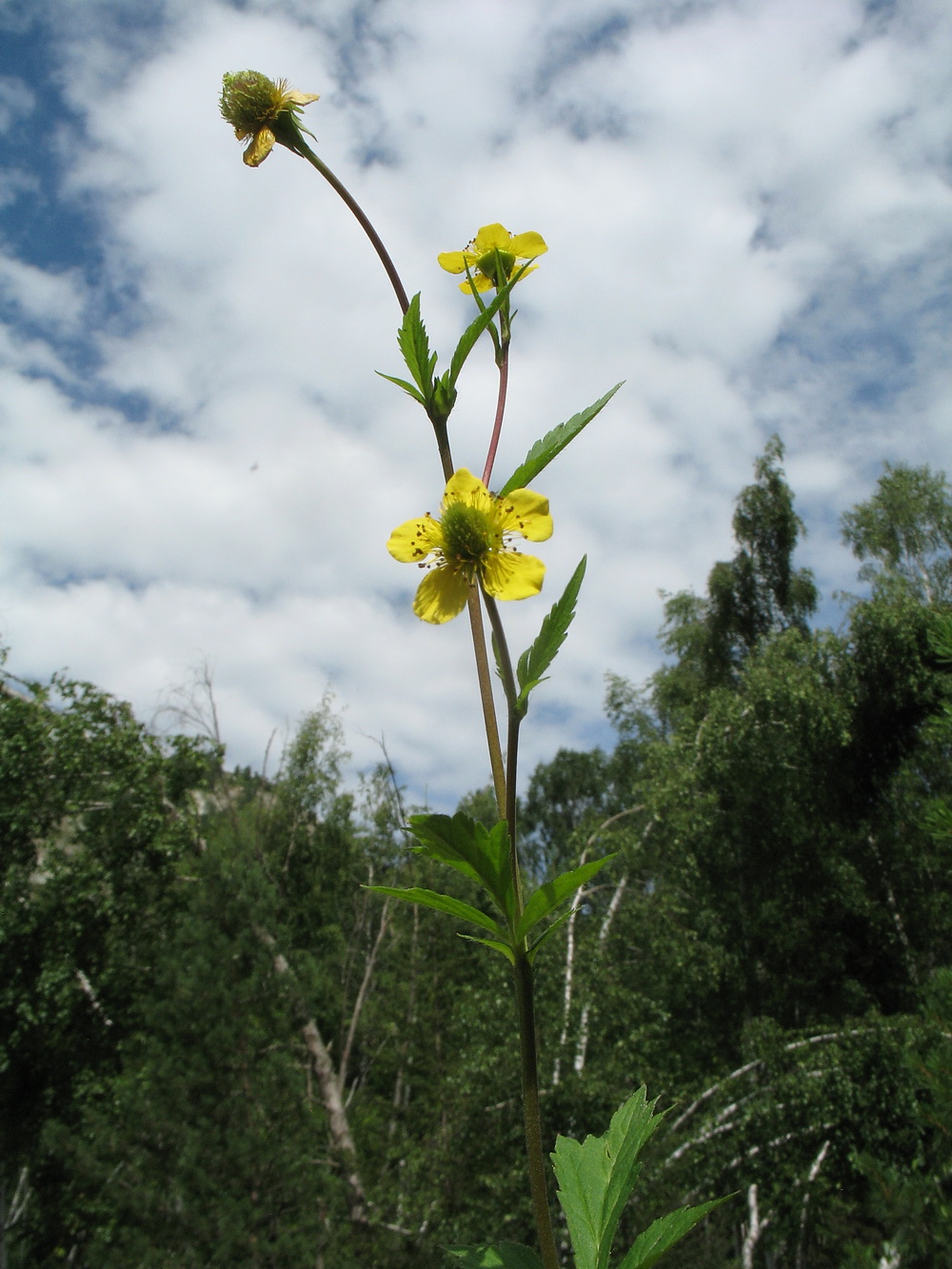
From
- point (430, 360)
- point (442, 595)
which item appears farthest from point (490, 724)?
point (430, 360)

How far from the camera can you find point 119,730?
37.2 feet

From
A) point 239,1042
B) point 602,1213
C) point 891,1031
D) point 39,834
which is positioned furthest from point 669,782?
point 602,1213

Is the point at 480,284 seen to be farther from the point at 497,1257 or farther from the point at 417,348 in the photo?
the point at 497,1257

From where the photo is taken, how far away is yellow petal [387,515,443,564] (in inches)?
30.1

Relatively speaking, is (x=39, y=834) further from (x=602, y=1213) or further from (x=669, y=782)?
(x=602, y=1213)

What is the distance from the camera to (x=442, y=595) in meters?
0.78

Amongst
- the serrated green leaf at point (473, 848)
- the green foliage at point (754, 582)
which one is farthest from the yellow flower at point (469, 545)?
the green foliage at point (754, 582)

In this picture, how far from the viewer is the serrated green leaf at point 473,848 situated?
0.59 meters

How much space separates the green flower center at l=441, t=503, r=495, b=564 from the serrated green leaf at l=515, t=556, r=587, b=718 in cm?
11

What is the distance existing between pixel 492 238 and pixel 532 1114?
90 cm

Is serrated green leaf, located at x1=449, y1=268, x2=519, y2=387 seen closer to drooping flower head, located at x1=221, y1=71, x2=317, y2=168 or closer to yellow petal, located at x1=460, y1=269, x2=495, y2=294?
yellow petal, located at x1=460, y1=269, x2=495, y2=294

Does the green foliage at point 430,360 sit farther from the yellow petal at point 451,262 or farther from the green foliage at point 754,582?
the green foliage at point 754,582

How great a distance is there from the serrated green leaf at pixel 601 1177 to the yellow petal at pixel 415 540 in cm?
Answer: 53

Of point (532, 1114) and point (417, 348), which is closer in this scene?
point (532, 1114)
